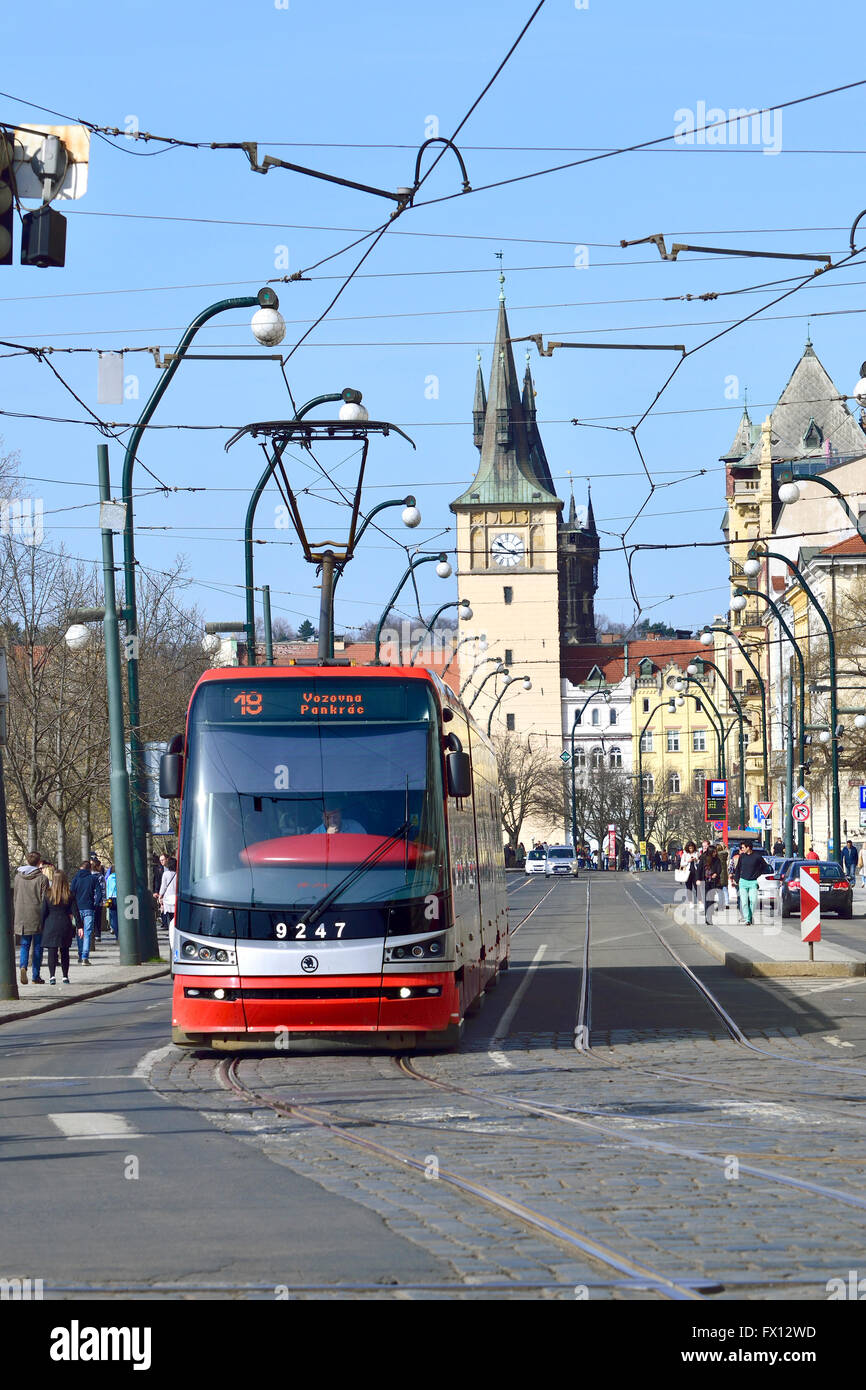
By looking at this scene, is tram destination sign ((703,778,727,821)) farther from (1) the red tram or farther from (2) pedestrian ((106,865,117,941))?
(1) the red tram

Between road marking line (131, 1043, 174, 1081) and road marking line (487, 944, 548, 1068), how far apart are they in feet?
8.93

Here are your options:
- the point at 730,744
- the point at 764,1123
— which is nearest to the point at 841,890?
the point at 764,1123

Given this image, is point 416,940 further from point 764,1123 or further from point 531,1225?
point 531,1225

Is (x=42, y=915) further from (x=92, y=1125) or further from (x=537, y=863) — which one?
(x=537, y=863)

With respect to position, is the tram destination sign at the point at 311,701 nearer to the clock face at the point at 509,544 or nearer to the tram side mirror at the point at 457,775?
the tram side mirror at the point at 457,775

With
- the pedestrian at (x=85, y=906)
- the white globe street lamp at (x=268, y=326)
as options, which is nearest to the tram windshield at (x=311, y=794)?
the white globe street lamp at (x=268, y=326)

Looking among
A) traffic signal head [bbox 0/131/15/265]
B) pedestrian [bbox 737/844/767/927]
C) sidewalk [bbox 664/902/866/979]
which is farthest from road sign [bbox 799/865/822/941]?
traffic signal head [bbox 0/131/15/265]

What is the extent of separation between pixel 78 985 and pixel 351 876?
11.4m

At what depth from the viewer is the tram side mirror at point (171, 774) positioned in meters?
15.3

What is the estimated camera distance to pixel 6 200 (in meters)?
11.8

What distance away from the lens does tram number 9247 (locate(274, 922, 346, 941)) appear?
14.8 meters

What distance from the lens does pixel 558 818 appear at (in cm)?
13600
